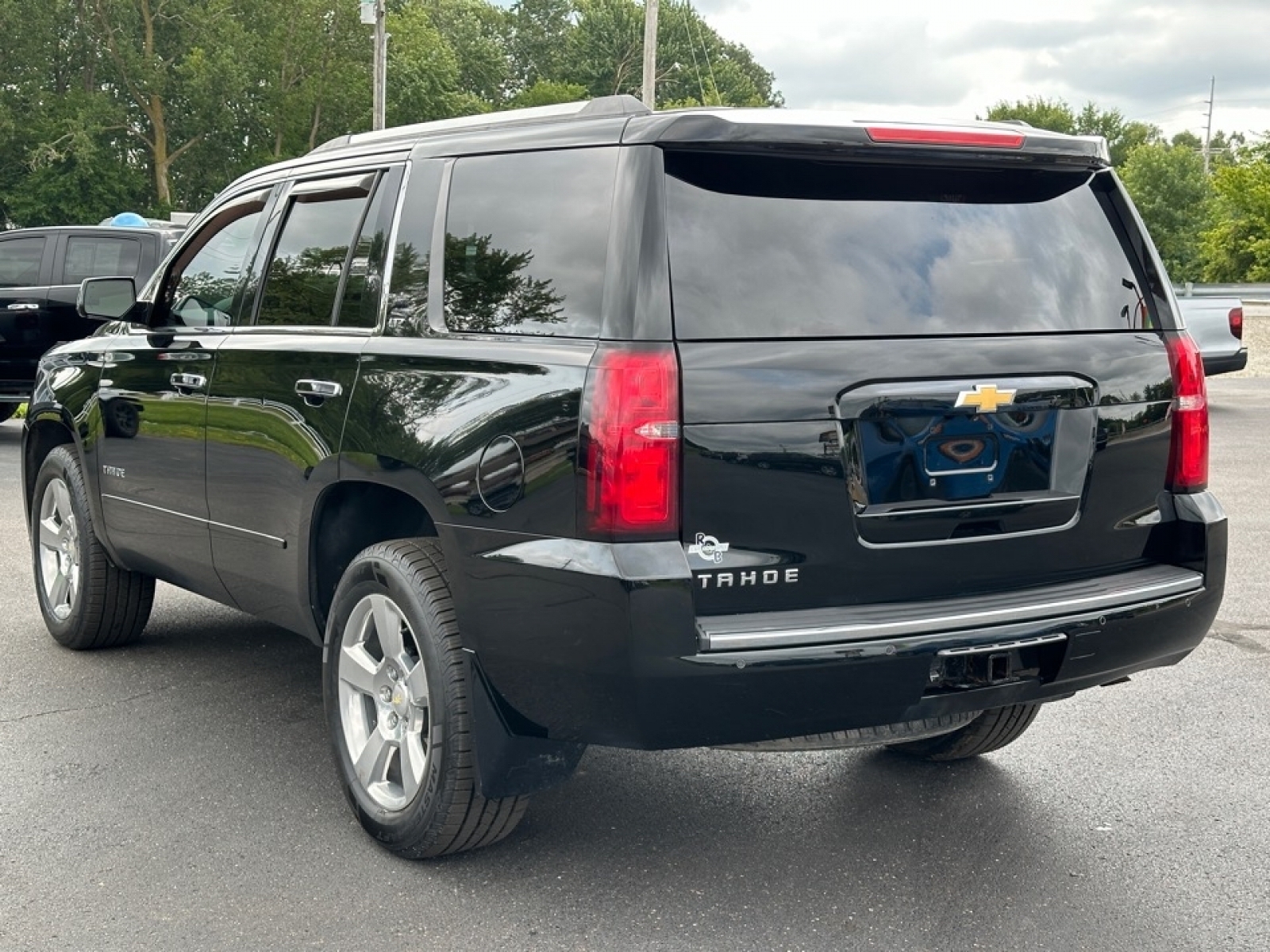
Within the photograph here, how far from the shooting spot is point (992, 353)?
359cm

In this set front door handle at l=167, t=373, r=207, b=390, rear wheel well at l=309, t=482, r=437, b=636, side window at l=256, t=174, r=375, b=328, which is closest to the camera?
rear wheel well at l=309, t=482, r=437, b=636

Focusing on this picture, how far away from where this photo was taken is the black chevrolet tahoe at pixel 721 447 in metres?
3.31

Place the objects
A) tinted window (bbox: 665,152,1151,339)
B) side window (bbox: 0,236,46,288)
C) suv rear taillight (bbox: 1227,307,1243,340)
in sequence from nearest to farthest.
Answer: tinted window (bbox: 665,152,1151,339) → side window (bbox: 0,236,46,288) → suv rear taillight (bbox: 1227,307,1243,340)

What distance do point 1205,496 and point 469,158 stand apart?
85.3 inches

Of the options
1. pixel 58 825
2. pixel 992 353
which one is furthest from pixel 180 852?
pixel 992 353

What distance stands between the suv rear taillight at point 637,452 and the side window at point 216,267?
7.08ft

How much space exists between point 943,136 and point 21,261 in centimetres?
1250

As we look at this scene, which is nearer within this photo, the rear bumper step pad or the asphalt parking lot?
the rear bumper step pad

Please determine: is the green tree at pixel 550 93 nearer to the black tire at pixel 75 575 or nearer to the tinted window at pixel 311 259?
the black tire at pixel 75 575

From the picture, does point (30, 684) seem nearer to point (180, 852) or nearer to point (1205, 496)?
point (180, 852)

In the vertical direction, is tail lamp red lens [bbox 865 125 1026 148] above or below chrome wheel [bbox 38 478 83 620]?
above

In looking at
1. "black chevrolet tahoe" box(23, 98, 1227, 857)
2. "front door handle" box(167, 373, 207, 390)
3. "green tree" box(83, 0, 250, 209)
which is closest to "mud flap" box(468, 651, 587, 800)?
"black chevrolet tahoe" box(23, 98, 1227, 857)

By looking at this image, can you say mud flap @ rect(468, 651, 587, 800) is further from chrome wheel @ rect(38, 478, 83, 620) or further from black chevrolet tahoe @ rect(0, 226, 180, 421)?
black chevrolet tahoe @ rect(0, 226, 180, 421)

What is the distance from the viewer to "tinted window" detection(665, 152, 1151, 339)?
134 inches
